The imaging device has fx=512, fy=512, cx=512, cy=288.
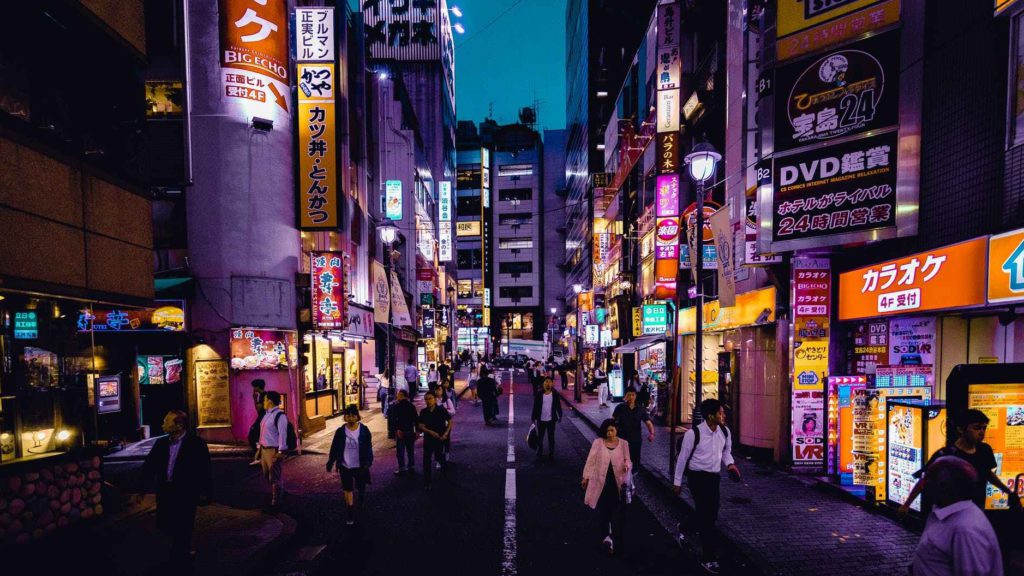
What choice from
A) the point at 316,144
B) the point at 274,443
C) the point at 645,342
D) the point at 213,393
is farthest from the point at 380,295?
the point at 274,443

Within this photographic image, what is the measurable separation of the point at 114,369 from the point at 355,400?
30.5 ft

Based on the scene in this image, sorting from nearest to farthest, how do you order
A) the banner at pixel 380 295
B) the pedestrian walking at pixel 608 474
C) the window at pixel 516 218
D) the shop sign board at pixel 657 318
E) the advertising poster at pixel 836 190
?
the pedestrian walking at pixel 608 474
the advertising poster at pixel 836 190
the shop sign board at pixel 657 318
the banner at pixel 380 295
the window at pixel 516 218

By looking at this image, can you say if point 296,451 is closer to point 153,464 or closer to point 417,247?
point 153,464

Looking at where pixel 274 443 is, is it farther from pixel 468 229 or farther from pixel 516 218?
pixel 516 218

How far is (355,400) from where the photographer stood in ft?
71.4

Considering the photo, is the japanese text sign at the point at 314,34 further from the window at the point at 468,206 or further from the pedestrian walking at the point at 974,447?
the window at the point at 468,206

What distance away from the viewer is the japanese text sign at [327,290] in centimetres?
1609

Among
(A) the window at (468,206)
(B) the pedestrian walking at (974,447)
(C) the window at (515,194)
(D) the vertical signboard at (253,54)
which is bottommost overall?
(B) the pedestrian walking at (974,447)

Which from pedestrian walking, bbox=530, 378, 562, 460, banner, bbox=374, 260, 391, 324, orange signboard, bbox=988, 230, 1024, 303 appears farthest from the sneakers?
banner, bbox=374, 260, 391, 324

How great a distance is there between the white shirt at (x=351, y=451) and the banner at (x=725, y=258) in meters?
8.14

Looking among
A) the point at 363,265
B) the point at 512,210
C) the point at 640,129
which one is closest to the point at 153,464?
the point at 363,265

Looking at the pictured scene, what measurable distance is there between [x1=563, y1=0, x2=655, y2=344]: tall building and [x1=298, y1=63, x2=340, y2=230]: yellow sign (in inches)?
972

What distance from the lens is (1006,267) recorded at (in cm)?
626

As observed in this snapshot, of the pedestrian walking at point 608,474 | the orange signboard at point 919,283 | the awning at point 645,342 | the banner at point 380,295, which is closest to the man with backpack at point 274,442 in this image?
the pedestrian walking at point 608,474
